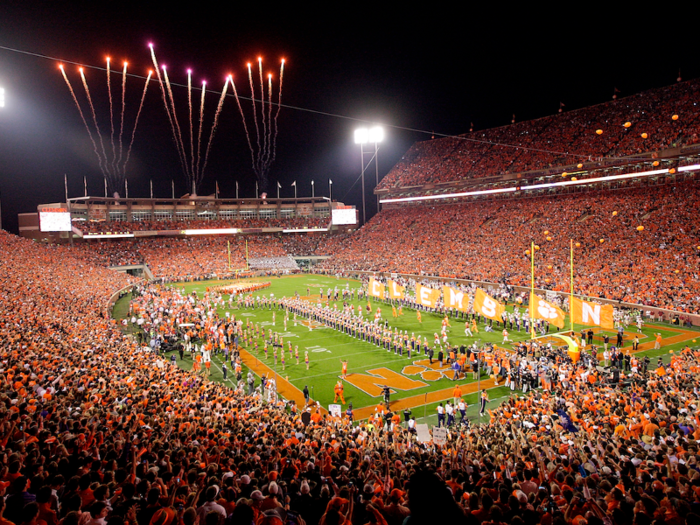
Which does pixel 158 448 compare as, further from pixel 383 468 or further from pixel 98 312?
pixel 98 312

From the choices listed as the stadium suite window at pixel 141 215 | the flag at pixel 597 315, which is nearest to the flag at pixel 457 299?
the flag at pixel 597 315

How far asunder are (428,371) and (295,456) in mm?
12646

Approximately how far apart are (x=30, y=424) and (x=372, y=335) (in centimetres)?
1814

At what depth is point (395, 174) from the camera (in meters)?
69.4

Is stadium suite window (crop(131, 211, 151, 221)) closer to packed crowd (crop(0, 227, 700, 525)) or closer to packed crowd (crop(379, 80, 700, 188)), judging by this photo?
packed crowd (crop(379, 80, 700, 188))

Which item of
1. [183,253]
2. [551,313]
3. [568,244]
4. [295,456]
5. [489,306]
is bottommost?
[295,456]

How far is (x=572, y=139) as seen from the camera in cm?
4781

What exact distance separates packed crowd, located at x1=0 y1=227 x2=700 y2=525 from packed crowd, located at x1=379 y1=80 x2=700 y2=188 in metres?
33.9

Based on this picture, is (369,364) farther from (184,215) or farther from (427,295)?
(184,215)

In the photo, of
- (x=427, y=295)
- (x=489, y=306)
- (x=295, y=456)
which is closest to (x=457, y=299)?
(x=427, y=295)

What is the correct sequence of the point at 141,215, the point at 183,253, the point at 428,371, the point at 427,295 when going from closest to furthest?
the point at 428,371, the point at 427,295, the point at 183,253, the point at 141,215

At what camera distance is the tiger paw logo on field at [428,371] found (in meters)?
18.4

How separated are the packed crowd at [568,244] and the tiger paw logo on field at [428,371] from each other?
56.1ft

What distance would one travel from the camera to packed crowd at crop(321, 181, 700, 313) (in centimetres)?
3047
